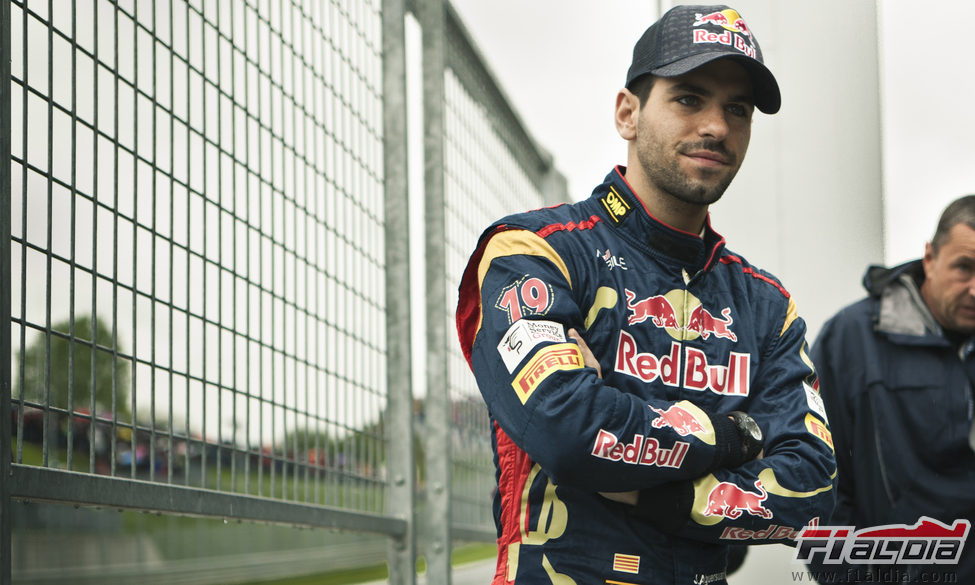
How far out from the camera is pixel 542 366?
6.62 feet

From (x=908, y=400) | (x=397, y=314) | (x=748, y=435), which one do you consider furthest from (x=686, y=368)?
(x=397, y=314)

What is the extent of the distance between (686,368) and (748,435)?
183 millimetres

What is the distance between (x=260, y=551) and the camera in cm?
3017

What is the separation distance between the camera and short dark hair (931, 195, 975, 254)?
357 centimetres

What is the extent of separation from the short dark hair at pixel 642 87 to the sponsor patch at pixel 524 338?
0.63 meters

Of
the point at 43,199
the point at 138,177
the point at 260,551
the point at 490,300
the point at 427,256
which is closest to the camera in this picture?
the point at 43,199

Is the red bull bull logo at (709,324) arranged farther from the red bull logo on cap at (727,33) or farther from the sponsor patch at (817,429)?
the red bull logo on cap at (727,33)

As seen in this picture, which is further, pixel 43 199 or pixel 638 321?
pixel 638 321

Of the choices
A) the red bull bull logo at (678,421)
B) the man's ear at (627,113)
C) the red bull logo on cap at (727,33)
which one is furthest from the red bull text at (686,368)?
the red bull logo on cap at (727,33)

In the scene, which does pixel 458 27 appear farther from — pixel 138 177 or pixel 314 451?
pixel 138 177

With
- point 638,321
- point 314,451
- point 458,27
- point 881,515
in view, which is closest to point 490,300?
point 638,321

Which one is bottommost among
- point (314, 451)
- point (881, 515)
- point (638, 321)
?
point (881, 515)

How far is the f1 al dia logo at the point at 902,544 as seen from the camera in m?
3.35

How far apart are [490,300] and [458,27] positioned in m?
2.68
